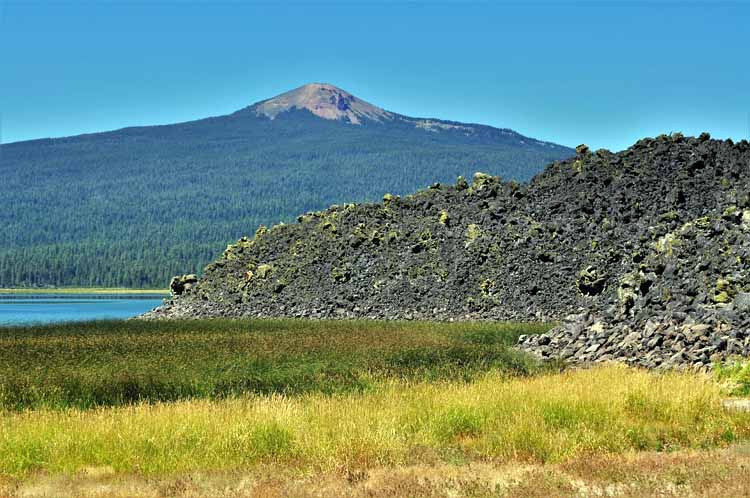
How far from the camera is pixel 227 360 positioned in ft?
124

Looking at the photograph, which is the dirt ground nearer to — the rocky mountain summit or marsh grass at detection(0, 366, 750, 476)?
marsh grass at detection(0, 366, 750, 476)

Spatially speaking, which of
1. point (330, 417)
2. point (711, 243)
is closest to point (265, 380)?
point (330, 417)

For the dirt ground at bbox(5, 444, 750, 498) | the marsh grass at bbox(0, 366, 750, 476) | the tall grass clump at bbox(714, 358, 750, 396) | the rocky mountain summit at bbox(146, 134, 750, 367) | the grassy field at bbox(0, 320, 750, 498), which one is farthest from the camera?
the rocky mountain summit at bbox(146, 134, 750, 367)

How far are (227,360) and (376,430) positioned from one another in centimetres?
1742

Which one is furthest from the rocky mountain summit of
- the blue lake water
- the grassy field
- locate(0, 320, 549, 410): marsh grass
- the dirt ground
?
the dirt ground

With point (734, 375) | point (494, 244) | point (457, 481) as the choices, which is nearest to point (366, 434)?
point (457, 481)

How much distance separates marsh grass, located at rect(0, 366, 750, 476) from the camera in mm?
19844

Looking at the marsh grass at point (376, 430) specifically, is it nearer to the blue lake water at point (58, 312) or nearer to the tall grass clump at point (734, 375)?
the tall grass clump at point (734, 375)

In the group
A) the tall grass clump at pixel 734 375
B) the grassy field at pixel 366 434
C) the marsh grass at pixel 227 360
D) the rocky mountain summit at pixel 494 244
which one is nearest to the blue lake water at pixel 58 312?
the rocky mountain summit at pixel 494 244

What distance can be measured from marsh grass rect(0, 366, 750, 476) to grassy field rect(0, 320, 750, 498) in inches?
1.9

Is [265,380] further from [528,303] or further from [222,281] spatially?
[222,281]

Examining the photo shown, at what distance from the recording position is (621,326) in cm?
4147

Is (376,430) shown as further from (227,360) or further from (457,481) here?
(227,360)

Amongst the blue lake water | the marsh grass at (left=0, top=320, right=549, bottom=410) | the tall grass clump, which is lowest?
the blue lake water
